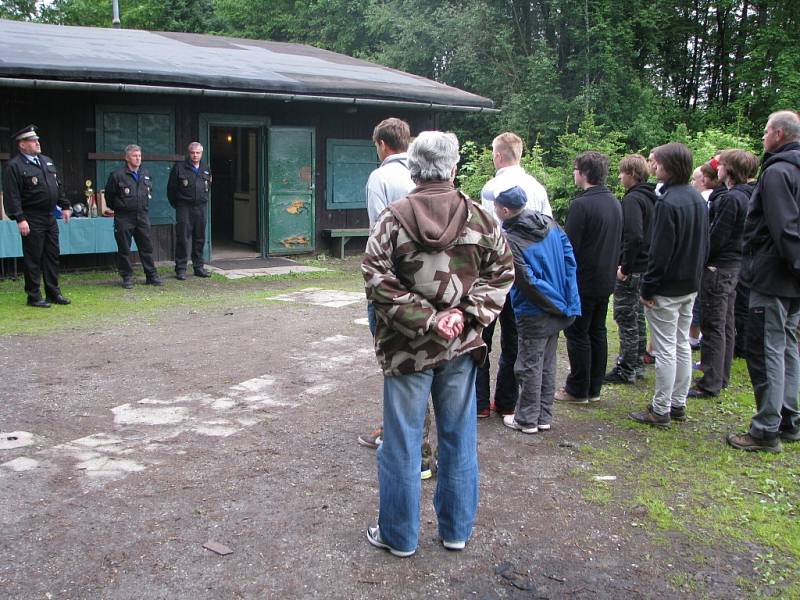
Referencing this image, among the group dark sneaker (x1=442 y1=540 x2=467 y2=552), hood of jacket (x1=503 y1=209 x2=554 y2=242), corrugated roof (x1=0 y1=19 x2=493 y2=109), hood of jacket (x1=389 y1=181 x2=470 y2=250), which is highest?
corrugated roof (x1=0 y1=19 x2=493 y2=109)

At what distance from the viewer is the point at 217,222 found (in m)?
16.3

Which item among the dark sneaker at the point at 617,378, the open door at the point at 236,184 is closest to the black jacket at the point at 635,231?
the dark sneaker at the point at 617,378

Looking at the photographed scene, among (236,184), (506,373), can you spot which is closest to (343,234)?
(236,184)

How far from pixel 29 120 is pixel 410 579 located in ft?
31.7

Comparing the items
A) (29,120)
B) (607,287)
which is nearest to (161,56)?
(29,120)

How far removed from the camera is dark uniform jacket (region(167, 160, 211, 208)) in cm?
1098

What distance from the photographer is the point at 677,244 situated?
197 inches

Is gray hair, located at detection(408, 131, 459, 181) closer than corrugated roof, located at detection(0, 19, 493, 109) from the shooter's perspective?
Yes

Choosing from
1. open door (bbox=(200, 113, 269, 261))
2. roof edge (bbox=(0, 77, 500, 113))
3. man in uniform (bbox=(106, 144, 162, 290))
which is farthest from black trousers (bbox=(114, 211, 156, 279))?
open door (bbox=(200, 113, 269, 261))

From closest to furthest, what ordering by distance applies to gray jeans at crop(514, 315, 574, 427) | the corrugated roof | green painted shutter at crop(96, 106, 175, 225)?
gray jeans at crop(514, 315, 574, 427) → the corrugated roof → green painted shutter at crop(96, 106, 175, 225)

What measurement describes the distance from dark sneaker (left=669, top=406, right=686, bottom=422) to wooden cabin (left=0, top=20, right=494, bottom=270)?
26.5 ft

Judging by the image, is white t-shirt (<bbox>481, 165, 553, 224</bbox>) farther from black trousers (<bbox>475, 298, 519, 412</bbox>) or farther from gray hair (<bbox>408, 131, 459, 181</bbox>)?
gray hair (<bbox>408, 131, 459, 181</bbox>)

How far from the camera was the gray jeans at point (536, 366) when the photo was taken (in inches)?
195

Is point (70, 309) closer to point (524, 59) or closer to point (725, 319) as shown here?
point (725, 319)
